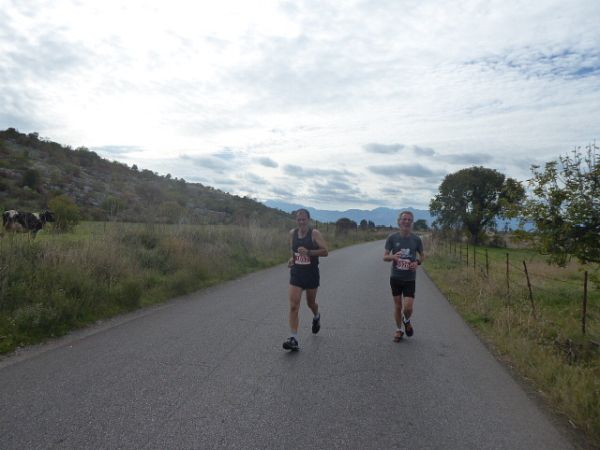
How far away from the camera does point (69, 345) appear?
5.88m

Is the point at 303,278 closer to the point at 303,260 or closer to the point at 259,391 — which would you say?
the point at 303,260

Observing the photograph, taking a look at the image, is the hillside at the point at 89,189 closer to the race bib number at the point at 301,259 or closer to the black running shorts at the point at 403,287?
the race bib number at the point at 301,259

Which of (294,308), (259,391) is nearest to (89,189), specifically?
(294,308)

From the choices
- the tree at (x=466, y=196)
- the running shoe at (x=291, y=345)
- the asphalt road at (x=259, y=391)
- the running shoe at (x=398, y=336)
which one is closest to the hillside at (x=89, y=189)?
the asphalt road at (x=259, y=391)

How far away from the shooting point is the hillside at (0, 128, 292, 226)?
19.4 meters

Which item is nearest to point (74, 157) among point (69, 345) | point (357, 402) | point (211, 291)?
point (211, 291)

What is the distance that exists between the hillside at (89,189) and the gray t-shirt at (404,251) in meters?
9.80

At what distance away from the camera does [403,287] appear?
22.5 ft

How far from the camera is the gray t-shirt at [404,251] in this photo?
22.2 ft

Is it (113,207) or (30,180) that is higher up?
(30,180)

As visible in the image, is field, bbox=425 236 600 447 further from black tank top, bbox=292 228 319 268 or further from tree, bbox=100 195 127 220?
tree, bbox=100 195 127 220

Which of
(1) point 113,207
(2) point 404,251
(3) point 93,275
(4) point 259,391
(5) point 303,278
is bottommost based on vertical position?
(4) point 259,391

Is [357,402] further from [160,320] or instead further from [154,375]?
[160,320]

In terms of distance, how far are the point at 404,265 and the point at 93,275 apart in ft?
19.9
